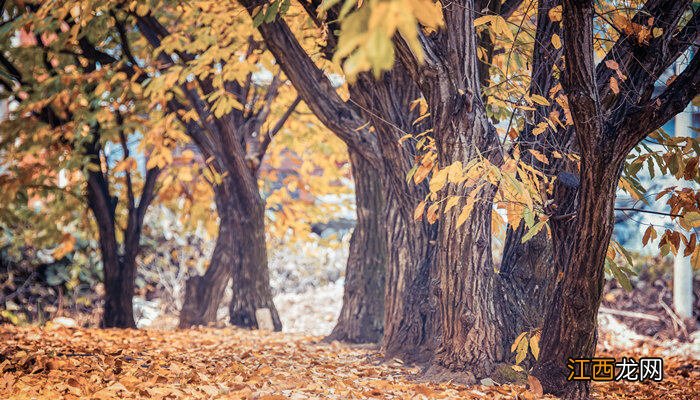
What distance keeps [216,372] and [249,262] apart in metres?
4.26

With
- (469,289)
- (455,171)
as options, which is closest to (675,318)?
(469,289)

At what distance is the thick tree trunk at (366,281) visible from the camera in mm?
7422

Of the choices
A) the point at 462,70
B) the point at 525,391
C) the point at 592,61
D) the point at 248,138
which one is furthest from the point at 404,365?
the point at 248,138

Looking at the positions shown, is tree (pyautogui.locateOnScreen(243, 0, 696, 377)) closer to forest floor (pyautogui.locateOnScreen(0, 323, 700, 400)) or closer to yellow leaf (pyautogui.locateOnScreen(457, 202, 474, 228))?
yellow leaf (pyautogui.locateOnScreen(457, 202, 474, 228))

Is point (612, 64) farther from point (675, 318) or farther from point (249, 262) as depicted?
point (675, 318)

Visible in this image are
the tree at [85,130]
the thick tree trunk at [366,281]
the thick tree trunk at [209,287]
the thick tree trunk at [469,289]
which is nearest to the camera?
the thick tree trunk at [469,289]

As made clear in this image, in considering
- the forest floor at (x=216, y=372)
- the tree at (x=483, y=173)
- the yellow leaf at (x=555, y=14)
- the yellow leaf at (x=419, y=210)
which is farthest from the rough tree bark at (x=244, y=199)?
the yellow leaf at (x=419, y=210)

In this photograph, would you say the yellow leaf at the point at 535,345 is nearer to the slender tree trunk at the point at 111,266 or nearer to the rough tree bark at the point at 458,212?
the rough tree bark at the point at 458,212

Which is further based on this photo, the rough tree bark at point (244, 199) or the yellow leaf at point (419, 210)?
the rough tree bark at point (244, 199)

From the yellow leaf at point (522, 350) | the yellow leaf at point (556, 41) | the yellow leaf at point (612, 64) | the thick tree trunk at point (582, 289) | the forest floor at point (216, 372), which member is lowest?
the forest floor at point (216, 372)

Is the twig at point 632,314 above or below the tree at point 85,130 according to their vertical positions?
below

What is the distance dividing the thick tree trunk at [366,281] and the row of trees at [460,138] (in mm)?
15

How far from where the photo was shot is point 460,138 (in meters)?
4.63

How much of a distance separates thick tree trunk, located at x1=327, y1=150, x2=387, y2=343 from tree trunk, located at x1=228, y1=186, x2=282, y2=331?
5.66 feet
